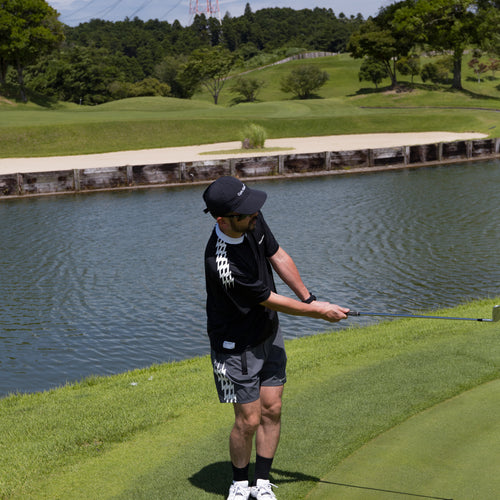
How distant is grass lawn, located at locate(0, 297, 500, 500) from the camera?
523 cm

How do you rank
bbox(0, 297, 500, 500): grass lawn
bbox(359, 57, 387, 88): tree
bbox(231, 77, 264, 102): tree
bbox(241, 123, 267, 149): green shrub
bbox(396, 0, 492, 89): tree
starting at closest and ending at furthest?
bbox(0, 297, 500, 500): grass lawn
bbox(241, 123, 267, 149): green shrub
bbox(396, 0, 492, 89): tree
bbox(359, 57, 387, 88): tree
bbox(231, 77, 264, 102): tree

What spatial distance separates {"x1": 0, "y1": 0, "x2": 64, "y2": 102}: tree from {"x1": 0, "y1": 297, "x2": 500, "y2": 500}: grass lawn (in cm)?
7681

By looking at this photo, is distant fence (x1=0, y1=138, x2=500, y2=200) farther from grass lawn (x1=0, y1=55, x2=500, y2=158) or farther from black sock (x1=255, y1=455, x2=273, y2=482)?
black sock (x1=255, y1=455, x2=273, y2=482)

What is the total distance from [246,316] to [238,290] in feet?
0.71

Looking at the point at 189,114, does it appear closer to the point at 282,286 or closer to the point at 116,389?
the point at 282,286

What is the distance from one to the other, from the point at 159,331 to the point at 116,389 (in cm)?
465

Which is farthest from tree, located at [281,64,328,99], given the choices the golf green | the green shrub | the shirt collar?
the shirt collar

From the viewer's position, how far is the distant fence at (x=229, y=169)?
115 feet

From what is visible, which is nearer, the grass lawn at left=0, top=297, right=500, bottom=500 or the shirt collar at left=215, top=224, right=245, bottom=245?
the shirt collar at left=215, top=224, right=245, bottom=245

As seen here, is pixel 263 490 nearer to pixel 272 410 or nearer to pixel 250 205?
pixel 272 410

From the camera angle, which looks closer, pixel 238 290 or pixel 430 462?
pixel 238 290

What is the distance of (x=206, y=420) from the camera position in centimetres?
653

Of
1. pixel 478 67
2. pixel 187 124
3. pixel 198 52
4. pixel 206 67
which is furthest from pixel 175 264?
pixel 478 67

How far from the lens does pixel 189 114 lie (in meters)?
65.8
